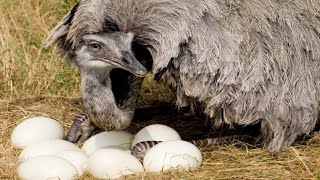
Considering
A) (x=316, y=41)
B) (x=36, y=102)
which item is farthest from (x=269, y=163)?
(x=36, y=102)

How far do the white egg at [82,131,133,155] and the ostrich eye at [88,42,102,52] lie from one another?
1.79ft

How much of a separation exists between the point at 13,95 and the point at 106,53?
152cm

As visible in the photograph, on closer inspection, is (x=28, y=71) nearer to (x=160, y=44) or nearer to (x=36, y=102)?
(x=36, y=102)

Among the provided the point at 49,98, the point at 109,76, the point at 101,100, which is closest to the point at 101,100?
the point at 101,100

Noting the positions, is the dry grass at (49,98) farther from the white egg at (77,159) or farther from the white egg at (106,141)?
the white egg at (106,141)

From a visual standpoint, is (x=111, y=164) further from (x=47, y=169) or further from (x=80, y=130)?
(x=80, y=130)

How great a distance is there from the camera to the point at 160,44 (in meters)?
3.75

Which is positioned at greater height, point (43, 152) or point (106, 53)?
point (106, 53)

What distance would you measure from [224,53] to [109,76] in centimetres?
57

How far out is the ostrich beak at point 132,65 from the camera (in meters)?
3.54

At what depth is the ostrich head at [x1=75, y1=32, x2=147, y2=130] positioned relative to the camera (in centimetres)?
366

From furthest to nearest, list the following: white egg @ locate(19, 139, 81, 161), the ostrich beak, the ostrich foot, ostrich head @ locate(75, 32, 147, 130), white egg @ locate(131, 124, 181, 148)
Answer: the ostrich foot
white egg @ locate(131, 124, 181, 148)
white egg @ locate(19, 139, 81, 161)
ostrich head @ locate(75, 32, 147, 130)
the ostrich beak

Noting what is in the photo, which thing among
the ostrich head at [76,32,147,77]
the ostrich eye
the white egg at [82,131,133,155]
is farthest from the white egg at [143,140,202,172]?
the ostrich eye

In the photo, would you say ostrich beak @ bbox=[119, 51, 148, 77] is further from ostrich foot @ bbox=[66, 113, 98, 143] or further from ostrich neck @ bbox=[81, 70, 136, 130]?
ostrich foot @ bbox=[66, 113, 98, 143]
